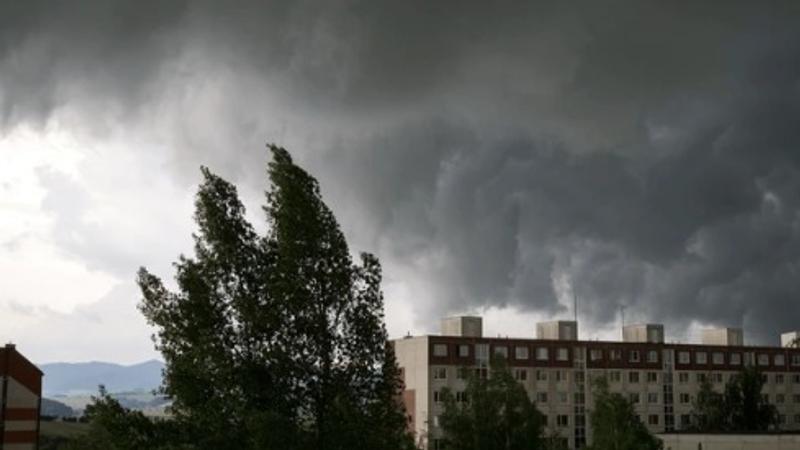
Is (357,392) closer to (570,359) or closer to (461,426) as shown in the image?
(461,426)

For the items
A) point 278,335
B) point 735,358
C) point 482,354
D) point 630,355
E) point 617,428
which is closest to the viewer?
point 278,335

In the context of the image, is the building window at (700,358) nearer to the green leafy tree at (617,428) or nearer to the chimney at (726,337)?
the chimney at (726,337)

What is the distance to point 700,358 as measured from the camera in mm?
168125

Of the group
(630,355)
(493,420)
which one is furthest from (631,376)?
(493,420)

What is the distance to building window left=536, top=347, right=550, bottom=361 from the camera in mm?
153375

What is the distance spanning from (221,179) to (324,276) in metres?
6.19

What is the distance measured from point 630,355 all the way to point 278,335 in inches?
5149

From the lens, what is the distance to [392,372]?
39.0 metres

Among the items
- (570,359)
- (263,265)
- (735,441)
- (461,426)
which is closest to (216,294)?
(263,265)

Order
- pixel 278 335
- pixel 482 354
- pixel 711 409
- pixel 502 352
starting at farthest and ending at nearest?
pixel 502 352 → pixel 711 409 → pixel 482 354 → pixel 278 335

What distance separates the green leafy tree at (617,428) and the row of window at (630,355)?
52614mm

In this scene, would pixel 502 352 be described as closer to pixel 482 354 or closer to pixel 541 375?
pixel 482 354

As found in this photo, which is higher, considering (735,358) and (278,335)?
(735,358)

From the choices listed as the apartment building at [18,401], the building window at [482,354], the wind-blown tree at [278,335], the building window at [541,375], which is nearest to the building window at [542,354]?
the building window at [541,375]
